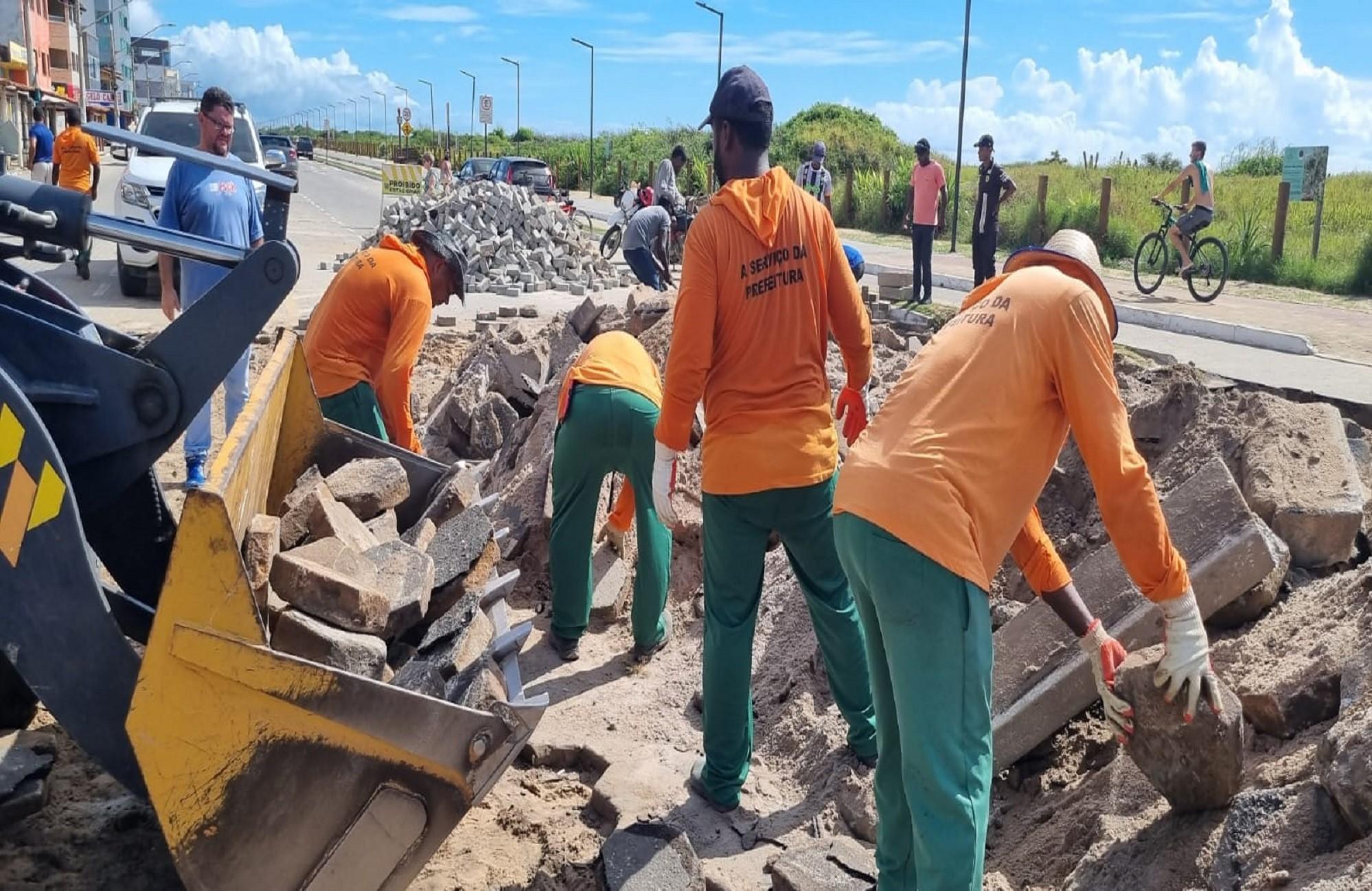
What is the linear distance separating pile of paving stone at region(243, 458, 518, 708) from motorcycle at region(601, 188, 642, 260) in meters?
14.6

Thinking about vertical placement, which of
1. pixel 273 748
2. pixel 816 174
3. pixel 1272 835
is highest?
pixel 816 174

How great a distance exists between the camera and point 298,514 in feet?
12.8

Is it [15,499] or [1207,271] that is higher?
[1207,271]

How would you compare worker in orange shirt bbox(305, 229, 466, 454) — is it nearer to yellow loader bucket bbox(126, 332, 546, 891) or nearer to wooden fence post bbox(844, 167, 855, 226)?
yellow loader bucket bbox(126, 332, 546, 891)

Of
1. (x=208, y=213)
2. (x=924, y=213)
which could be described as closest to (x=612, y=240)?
(x=924, y=213)

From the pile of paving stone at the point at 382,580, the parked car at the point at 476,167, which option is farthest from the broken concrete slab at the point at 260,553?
the parked car at the point at 476,167

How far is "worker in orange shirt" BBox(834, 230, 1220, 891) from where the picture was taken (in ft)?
8.22

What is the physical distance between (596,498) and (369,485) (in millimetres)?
983

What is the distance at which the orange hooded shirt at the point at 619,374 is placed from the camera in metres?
4.75

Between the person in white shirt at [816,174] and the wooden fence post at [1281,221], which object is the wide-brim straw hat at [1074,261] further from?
the wooden fence post at [1281,221]

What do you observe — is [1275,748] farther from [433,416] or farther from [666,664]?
[433,416]

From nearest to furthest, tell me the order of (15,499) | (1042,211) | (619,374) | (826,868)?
1. (15,499)
2. (826,868)
3. (619,374)
4. (1042,211)

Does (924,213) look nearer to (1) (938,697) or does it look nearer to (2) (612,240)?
(2) (612,240)

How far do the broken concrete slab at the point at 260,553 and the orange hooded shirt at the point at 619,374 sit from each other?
5.11 feet
